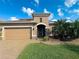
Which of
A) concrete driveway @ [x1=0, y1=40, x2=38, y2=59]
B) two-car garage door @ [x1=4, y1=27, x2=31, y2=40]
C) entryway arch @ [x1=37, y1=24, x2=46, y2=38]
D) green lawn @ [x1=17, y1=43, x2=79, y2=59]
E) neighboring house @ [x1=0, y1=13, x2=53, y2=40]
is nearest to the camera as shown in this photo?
green lawn @ [x1=17, y1=43, x2=79, y2=59]

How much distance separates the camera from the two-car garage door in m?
29.0

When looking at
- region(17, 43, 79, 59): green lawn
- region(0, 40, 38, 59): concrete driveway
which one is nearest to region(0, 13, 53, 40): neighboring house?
region(0, 40, 38, 59): concrete driveway

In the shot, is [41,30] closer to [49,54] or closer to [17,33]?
[17,33]

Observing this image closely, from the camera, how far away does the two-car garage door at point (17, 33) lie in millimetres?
29016

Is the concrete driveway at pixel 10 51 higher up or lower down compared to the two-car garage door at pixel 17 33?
lower down

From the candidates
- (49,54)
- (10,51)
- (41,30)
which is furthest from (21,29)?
(49,54)

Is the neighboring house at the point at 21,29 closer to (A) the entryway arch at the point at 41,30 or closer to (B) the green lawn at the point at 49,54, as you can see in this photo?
(A) the entryway arch at the point at 41,30

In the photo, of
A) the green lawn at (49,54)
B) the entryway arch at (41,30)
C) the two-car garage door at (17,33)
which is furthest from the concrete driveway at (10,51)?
the entryway arch at (41,30)

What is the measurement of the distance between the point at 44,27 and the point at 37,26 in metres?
1.43

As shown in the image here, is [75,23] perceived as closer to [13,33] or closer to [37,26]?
[37,26]

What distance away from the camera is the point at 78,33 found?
2678 cm

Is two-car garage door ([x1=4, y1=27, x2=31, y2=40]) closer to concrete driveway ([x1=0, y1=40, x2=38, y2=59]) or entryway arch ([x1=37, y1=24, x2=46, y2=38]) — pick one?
entryway arch ([x1=37, y1=24, x2=46, y2=38])

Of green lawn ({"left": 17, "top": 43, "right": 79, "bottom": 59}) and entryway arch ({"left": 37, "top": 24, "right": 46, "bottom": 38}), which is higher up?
entryway arch ({"left": 37, "top": 24, "right": 46, "bottom": 38})

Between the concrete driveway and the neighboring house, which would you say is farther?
the neighboring house
